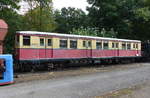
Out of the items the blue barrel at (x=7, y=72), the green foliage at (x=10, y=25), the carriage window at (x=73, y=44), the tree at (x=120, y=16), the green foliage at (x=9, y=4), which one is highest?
the tree at (x=120, y=16)

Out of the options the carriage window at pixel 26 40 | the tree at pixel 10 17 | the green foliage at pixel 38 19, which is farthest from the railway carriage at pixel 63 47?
the green foliage at pixel 38 19

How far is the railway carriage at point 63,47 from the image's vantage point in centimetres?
1458

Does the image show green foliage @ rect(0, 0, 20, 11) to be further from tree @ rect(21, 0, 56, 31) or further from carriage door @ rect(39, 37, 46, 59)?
tree @ rect(21, 0, 56, 31)

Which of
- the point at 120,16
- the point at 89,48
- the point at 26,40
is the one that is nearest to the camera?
the point at 26,40

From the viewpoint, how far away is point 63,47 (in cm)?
1686

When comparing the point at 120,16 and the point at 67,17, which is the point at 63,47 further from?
the point at 67,17

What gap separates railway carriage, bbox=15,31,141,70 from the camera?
47.8ft

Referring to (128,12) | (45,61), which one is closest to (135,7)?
(128,12)

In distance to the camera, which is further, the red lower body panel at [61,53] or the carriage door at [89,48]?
the carriage door at [89,48]

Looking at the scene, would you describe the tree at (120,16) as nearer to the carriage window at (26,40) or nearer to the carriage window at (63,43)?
the carriage window at (63,43)

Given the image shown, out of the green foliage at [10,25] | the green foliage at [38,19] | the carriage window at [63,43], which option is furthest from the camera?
the green foliage at [38,19]

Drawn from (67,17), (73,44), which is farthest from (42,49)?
(67,17)

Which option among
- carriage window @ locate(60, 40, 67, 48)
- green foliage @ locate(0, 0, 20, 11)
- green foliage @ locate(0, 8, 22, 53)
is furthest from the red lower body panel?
green foliage @ locate(0, 0, 20, 11)

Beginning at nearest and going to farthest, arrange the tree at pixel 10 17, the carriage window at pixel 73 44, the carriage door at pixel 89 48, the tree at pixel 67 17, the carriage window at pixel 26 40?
the carriage window at pixel 26 40
the carriage window at pixel 73 44
the tree at pixel 10 17
the carriage door at pixel 89 48
the tree at pixel 67 17
